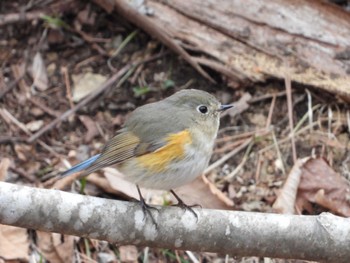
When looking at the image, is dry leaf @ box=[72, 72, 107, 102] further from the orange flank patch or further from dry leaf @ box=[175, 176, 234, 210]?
the orange flank patch

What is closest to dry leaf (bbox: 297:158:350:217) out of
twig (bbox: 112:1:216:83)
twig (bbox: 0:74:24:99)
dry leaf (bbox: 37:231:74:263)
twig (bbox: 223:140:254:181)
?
twig (bbox: 223:140:254:181)

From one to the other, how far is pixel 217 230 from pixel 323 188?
1482 mm

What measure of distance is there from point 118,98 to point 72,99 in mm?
401

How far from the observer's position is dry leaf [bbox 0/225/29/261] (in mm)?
4930

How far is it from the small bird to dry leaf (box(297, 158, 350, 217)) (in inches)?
42.3

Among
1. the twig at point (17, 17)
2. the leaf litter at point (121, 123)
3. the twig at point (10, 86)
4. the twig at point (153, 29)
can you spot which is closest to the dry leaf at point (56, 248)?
the leaf litter at point (121, 123)

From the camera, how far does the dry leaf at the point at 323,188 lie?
5148mm

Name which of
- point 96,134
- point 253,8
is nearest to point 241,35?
point 253,8

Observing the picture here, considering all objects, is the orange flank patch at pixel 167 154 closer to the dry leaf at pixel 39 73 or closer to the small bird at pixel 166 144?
the small bird at pixel 166 144

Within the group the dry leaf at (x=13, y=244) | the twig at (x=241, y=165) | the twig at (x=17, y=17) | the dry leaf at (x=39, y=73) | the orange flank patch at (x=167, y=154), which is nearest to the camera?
the orange flank patch at (x=167, y=154)

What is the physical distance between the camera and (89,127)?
19.8 feet

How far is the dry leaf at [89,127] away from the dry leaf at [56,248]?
110 centimetres

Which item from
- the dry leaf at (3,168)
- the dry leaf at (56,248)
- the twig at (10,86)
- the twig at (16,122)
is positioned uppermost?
the twig at (10,86)

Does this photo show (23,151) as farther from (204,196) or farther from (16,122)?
(204,196)
